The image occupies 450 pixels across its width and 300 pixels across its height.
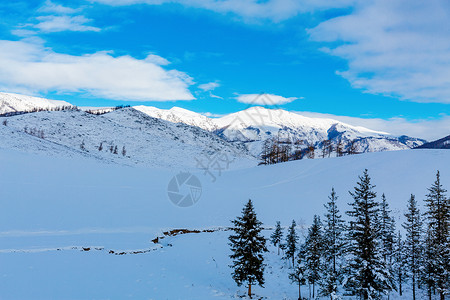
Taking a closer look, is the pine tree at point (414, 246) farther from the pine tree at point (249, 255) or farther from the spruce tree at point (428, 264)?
the pine tree at point (249, 255)

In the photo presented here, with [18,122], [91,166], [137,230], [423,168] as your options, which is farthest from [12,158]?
[18,122]

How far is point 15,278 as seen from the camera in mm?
14922

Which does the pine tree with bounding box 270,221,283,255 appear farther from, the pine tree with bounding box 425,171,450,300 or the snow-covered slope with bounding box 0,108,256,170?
the snow-covered slope with bounding box 0,108,256,170

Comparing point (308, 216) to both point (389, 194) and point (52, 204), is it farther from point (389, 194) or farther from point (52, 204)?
point (52, 204)

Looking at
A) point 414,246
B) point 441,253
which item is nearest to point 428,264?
point 441,253

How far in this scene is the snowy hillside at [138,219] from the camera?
54.9ft

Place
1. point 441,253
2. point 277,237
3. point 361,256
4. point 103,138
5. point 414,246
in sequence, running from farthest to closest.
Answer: point 103,138
point 277,237
point 414,246
point 441,253
point 361,256

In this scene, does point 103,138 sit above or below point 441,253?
above

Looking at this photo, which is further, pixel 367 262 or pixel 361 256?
pixel 361 256

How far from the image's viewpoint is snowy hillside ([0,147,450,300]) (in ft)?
54.9

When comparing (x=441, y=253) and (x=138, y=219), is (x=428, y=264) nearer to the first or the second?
(x=441, y=253)

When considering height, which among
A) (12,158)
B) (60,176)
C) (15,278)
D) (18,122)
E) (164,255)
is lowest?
(164,255)

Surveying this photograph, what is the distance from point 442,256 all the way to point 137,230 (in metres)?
31.6

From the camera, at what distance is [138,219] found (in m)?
34.4
